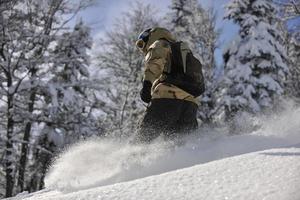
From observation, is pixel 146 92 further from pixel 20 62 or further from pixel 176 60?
pixel 20 62

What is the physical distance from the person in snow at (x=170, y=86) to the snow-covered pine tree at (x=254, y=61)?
14425 mm

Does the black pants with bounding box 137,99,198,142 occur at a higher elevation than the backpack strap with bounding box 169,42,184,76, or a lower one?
lower

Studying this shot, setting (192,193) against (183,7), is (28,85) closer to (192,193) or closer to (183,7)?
(192,193)

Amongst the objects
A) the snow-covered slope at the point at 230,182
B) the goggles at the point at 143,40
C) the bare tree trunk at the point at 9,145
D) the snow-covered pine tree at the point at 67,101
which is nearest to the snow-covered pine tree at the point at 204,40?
the snow-covered pine tree at the point at 67,101

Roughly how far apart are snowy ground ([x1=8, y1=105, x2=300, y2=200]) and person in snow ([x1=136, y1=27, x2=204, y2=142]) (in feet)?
0.85

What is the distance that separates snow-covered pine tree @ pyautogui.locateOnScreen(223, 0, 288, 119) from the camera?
1980cm

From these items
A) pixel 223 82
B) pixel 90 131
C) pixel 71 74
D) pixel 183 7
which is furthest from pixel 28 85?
pixel 183 7

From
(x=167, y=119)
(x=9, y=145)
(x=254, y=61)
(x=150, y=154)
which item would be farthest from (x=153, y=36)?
(x=254, y=61)

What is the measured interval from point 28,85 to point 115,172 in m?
10.5

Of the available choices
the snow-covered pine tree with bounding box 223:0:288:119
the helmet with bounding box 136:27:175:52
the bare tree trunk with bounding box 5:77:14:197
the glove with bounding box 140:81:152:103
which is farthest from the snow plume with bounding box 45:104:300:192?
the snow-covered pine tree with bounding box 223:0:288:119

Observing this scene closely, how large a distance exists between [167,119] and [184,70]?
0.58 meters

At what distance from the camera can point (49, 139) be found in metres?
19.0

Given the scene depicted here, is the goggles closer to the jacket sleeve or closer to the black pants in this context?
the jacket sleeve

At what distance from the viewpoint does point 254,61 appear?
20391mm
